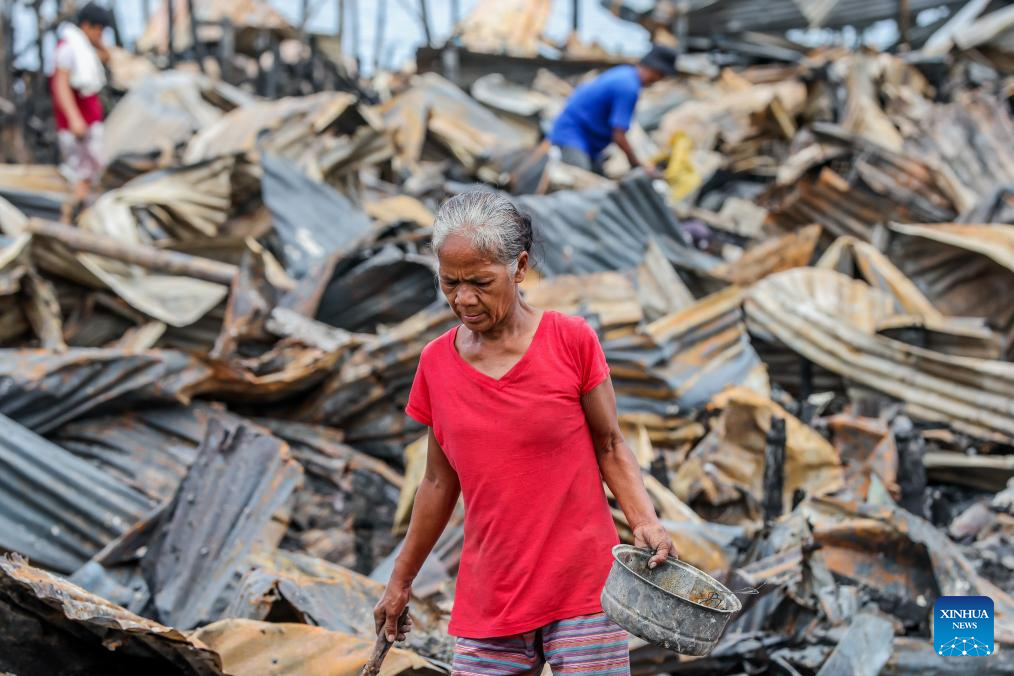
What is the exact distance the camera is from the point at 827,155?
7.91 m

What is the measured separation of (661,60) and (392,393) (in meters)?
3.82

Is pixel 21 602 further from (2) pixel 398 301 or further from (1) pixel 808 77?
(1) pixel 808 77

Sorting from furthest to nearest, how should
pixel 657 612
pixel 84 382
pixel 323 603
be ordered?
1. pixel 84 382
2. pixel 323 603
3. pixel 657 612

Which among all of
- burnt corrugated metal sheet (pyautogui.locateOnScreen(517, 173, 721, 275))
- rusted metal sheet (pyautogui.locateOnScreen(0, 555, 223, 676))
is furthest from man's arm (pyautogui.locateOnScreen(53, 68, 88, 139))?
rusted metal sheet (pyautogui.locateOnScreen(0, 555, 223, 676))

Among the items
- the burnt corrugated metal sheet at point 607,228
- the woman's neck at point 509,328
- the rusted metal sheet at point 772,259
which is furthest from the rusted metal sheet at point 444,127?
the woman's neck at point 509,328

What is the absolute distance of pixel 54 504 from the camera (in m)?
3.49

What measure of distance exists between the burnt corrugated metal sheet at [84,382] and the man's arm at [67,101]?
353cm

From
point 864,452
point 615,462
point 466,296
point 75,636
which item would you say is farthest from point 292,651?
point 864,452

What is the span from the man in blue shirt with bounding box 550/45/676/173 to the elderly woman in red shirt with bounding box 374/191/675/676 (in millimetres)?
4948

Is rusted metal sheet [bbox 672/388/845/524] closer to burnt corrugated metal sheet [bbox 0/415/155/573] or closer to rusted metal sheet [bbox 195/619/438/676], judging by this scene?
rusted metal sheet [bbox 195/619/438/676]

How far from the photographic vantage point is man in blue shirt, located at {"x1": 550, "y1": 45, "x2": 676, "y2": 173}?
7.26m

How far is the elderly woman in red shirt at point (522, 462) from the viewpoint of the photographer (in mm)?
1932

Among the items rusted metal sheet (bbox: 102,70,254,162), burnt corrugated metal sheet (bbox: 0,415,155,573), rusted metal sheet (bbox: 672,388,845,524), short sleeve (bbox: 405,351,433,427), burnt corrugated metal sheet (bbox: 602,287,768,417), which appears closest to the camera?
short sleeve (bbox: 405,351,433,427)

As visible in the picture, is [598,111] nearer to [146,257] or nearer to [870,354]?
[870,354]
